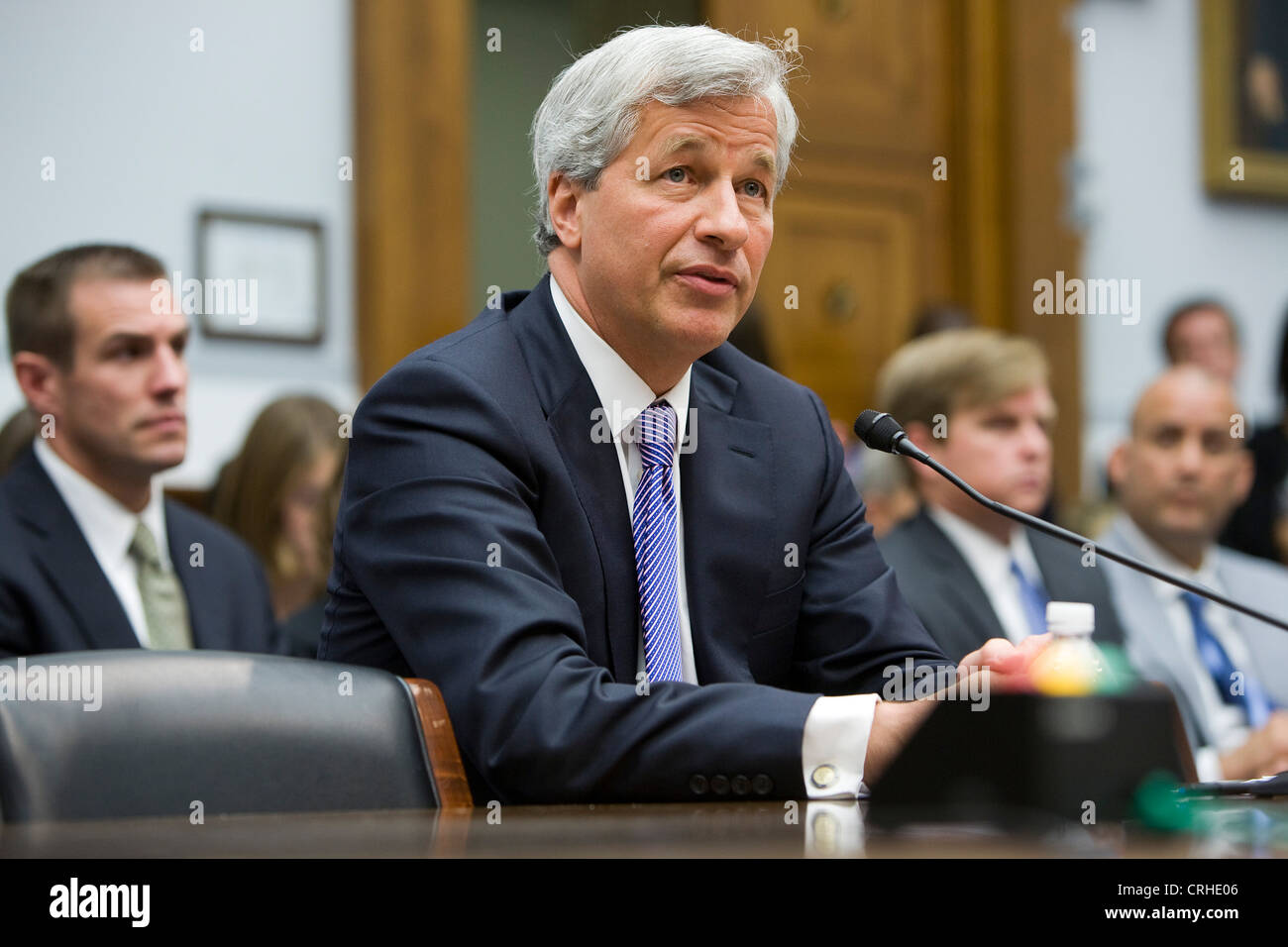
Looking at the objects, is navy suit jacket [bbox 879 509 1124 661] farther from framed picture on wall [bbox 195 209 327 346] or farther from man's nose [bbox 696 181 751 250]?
framed picture on wall [bbox 195 209 327 346]

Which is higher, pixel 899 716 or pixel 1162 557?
pixel 1162 557

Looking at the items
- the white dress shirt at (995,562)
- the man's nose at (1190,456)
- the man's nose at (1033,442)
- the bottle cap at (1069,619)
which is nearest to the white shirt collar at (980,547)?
the white dress shirt at (995,562)

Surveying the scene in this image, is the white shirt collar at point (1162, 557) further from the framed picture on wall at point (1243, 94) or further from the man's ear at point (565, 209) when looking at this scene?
the framed picture on wall at point (1243, 94)

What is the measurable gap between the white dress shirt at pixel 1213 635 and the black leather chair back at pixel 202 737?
78.4 inches

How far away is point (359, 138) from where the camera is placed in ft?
14.8

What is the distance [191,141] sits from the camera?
429 cm

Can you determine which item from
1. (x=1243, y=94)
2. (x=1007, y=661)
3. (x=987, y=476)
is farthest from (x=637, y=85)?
(x=1243, y=94)

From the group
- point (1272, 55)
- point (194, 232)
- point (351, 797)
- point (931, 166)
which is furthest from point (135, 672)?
point (1272, 55)

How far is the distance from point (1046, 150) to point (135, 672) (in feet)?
15.1

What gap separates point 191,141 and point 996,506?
10.4 feet

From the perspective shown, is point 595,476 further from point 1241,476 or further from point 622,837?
point 1241,476

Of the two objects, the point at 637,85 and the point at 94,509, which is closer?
the point at 637,85

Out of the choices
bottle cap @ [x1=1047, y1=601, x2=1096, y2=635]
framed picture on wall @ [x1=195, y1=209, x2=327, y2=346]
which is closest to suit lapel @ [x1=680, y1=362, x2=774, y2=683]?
bottle cap @ [x1=1047, y1=601, x2=1096, y2=635]
